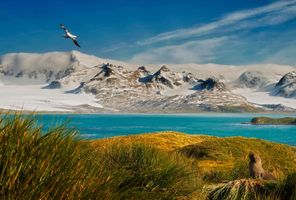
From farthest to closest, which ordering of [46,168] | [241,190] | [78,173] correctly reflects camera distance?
[241,190] → [78,173] → [46,168]

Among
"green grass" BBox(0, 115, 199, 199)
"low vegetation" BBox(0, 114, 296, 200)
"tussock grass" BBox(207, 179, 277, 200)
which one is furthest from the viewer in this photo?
"tussock grass" BBox(207, 179, 277, 200)

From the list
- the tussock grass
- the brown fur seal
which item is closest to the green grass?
the tussock grass

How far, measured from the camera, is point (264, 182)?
11570 mm

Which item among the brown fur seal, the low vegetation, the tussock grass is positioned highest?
the low vegetation

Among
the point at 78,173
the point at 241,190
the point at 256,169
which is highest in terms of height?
the point at 78,173

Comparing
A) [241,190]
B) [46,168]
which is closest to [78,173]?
[46,168]

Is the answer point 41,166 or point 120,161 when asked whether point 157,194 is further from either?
point 120,161

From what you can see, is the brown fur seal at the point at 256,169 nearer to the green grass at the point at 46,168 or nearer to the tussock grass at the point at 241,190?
the tussock grass at the point at 241,190

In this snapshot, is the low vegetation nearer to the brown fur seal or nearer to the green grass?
the green grass

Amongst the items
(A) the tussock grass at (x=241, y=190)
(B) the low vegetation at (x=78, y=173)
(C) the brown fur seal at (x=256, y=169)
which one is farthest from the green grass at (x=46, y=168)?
(C) the brown fur seal at (x=256, y=169)

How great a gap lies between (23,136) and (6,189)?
1.07 meters

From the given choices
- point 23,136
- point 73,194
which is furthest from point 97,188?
point 23,136

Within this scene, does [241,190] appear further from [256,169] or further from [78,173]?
[78,173]

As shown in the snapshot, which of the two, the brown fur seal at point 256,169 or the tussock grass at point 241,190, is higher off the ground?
the brown fur seal at point 256,169
